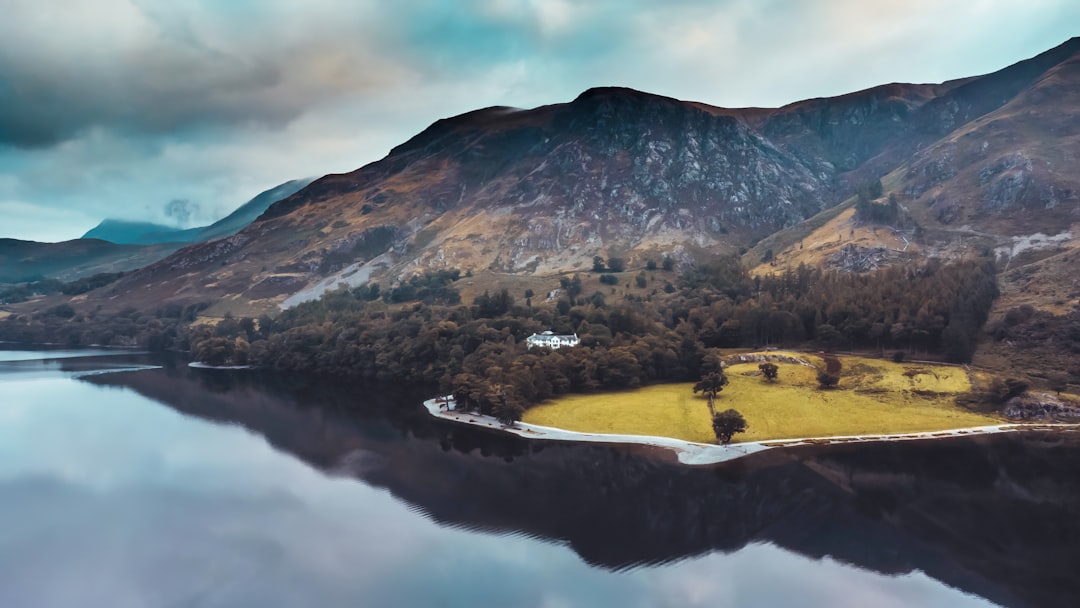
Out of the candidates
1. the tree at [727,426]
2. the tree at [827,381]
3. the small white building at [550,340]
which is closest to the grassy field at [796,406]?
the tree at [827,381]

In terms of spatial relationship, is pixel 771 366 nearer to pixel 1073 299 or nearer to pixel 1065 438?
pixel 1065 438

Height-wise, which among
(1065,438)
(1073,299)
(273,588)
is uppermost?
(1073,299)

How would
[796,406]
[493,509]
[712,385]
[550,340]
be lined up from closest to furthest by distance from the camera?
[493,509]
[796,406]
[712,385]
[550,340]

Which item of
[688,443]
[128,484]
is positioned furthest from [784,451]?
[128,484]

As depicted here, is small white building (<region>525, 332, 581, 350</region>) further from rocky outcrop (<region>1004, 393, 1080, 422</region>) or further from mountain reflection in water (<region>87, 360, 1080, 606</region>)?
rocky outcrop (<region>1004, 393, 1080, 422</region>)

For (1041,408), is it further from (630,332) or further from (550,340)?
(550,340)

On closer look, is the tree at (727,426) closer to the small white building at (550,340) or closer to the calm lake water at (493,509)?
the calm lake water at (493,509)

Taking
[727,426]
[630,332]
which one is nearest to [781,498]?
[727,426]
